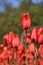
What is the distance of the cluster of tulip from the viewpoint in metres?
2.61

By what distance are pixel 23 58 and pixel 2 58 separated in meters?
0.23

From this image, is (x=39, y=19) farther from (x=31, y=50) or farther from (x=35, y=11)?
(x=31, y=50)

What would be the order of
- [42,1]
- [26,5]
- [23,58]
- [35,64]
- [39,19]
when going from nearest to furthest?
[35,64] < [23,58] < [39,19] < [26,5] < [42,1]

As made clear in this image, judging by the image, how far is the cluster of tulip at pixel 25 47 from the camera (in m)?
2.61

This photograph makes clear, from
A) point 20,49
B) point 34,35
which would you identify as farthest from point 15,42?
point 34,35

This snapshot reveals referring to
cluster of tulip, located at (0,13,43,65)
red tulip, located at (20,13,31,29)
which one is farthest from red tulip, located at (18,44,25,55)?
red tulip, located at (20,13,31,29)

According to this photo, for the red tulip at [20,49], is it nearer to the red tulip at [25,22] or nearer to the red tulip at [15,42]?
the red tulip at [15,42]

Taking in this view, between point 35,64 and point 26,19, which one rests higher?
point 26,19

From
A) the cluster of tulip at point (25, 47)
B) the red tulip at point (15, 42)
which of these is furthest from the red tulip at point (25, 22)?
the red tulip at point (15, 42)

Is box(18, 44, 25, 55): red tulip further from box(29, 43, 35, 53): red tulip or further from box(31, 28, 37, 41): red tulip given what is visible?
box(31, 28, 37, 41): red tulip

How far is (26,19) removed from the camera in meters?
2.79

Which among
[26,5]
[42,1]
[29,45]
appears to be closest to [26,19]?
[29,45]

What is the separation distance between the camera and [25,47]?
2.69 metres

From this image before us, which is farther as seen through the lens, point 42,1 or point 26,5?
point 42,1
